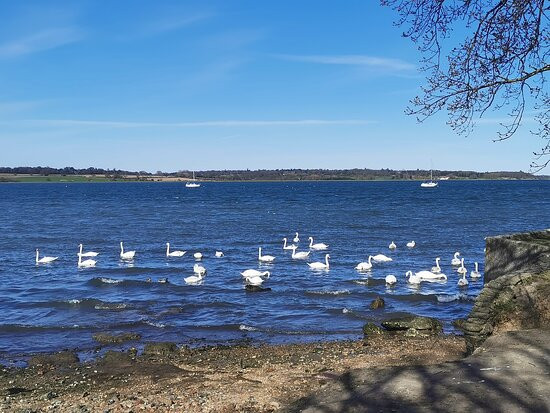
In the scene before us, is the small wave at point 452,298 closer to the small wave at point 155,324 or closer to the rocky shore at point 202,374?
the rocky shore at point 202,374

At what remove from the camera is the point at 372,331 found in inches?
580

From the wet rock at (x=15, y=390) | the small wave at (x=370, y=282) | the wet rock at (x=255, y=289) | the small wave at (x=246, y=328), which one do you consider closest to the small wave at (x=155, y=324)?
the small wave at (x=246, y=328)

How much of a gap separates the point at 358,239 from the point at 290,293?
18365mm

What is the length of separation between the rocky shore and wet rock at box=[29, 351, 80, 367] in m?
0.02

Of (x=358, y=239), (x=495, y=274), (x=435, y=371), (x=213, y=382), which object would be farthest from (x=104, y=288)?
(x=358, y=239)

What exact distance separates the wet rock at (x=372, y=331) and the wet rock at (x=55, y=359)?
6.68 metres

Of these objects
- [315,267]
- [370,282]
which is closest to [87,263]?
[315,267]

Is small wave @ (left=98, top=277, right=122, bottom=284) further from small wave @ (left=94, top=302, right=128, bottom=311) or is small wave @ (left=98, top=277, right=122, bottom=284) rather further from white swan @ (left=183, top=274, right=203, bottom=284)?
small wave @ (left=94, top=302, right=128, bottom=311)

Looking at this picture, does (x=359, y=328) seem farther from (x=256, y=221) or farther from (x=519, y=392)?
(x=256, y=221)

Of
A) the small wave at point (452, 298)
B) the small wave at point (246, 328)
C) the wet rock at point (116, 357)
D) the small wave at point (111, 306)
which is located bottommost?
the small wave at point (111, 306)

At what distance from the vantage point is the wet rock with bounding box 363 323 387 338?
14.6 m

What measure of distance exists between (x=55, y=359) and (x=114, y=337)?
2.06 m

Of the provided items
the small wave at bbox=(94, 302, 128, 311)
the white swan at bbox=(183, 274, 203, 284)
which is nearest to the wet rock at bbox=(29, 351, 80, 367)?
the small wave at bbox=(94, 302, 128, 311)

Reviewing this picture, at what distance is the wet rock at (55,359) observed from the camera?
490 inches
